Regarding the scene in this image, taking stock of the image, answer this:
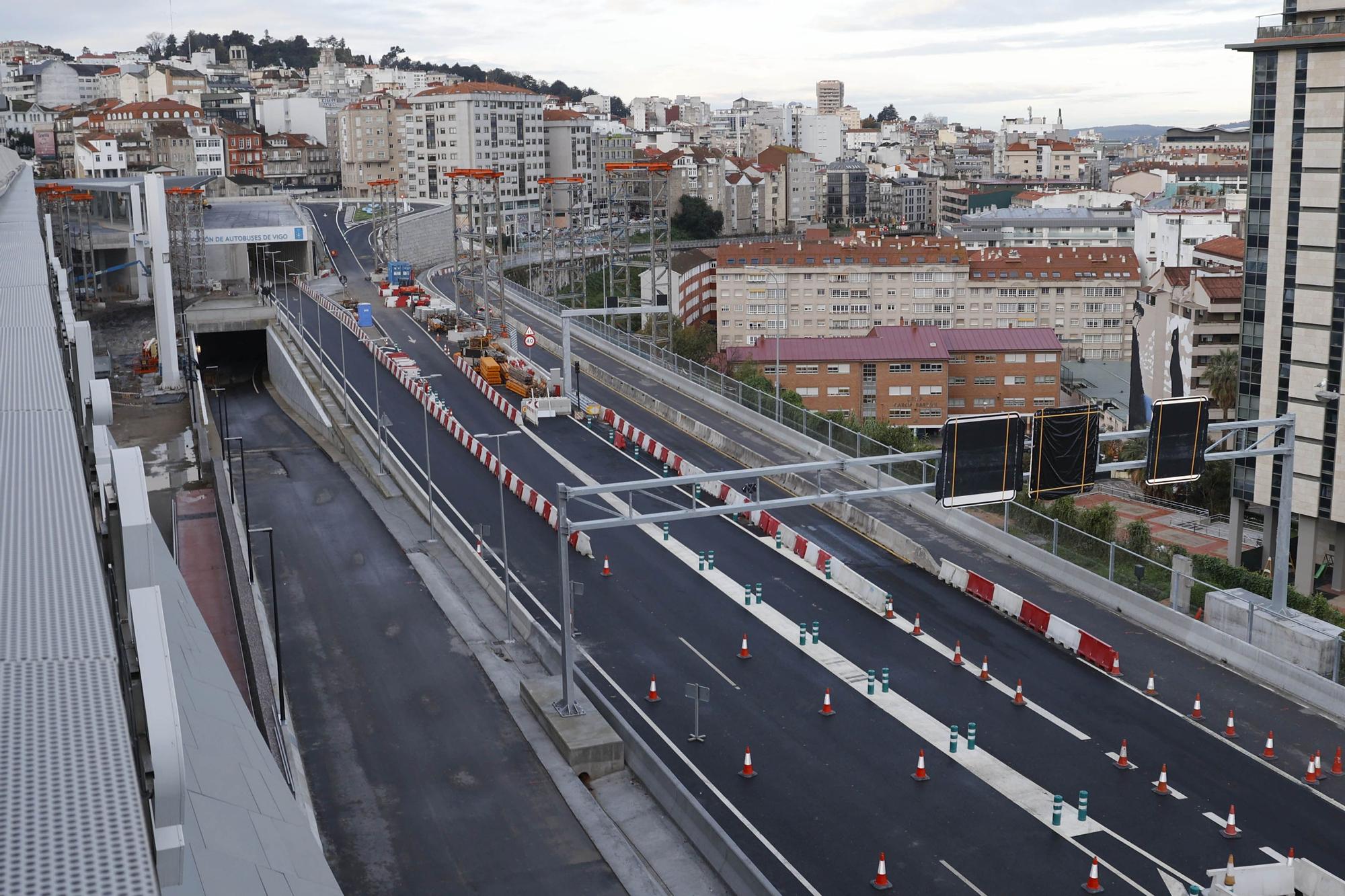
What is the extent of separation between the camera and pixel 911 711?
85.4 feet

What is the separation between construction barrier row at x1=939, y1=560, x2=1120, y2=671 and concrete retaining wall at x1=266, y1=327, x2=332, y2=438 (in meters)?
28.3

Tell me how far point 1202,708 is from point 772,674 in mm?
8542

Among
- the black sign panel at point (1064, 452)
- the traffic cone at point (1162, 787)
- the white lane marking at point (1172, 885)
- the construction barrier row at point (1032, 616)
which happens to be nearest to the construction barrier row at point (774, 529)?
the construction barrier row at point (1032, 616)

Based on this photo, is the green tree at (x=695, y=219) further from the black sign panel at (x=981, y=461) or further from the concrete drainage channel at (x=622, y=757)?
the black sign panel at (x=981, y=461)

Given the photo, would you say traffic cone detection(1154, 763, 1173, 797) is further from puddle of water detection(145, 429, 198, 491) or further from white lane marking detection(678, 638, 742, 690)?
puddle of water detection(145, 429, 198, 491)

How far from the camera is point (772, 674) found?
27922mm

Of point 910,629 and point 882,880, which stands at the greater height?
point 910,629

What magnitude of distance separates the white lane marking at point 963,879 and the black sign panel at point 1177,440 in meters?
9.14

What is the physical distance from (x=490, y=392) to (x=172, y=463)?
15.1 m

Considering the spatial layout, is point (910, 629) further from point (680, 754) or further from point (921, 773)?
point (680, 754)

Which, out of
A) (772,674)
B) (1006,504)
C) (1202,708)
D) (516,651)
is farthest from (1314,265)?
(516,651)

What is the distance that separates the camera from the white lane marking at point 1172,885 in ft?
65.0

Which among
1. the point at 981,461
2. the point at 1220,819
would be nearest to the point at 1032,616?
the point at 981,461

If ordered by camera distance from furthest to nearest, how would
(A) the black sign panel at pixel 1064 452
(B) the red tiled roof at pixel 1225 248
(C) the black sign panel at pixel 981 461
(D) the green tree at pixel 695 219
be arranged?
1. (D) the green tree at pixel 695 219
2. (B) the red tiled roof at pixel 1225 248
3. (A) the black sign panel at pixel 1064 452
4. (C) the black sign panel at pixel 981 461
